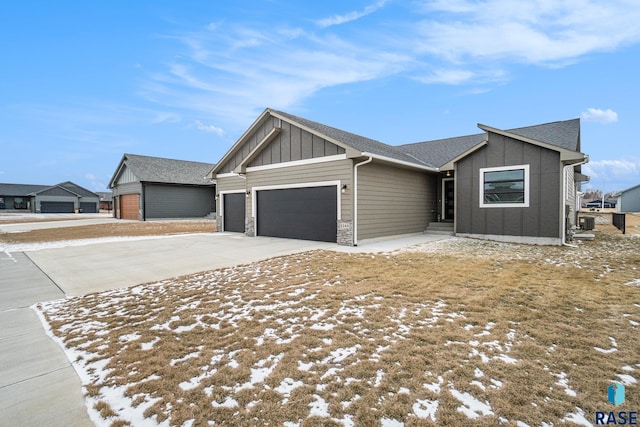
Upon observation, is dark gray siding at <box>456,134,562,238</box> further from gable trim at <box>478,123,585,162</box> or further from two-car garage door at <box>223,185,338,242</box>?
two-car garage door at <box>223,185,338,242</box>

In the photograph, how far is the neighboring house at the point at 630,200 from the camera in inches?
1516

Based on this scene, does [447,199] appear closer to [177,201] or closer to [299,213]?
[299,213]

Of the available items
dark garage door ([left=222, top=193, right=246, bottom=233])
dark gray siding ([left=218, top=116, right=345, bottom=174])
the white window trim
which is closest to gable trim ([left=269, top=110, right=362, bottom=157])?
dark gray siding ([left=218, top=116, right=345, bottom=174])

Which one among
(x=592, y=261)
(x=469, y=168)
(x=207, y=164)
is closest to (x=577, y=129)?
(x=469, y=168)

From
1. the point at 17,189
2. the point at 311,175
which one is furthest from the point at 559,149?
the point at 17,189

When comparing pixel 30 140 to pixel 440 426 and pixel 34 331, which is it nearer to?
pixel 34 331

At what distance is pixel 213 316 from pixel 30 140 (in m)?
79.6

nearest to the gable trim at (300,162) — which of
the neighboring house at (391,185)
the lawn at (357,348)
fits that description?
the neighboring house at (391,185)

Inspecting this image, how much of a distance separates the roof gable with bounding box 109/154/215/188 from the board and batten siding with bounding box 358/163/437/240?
61.6 ft

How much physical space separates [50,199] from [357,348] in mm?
56335

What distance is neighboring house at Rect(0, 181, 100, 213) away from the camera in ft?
138

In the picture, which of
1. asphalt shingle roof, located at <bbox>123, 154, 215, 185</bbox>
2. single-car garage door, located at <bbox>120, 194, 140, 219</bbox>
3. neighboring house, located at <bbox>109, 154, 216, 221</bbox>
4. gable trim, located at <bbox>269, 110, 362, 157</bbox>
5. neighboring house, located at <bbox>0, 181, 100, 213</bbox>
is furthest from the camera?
neighboring house, located at <bbox>0, 181, 100, 213</bbox>

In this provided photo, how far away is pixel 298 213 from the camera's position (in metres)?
11.2

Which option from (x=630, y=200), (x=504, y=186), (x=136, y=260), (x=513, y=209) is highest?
(x=504, y=186)
